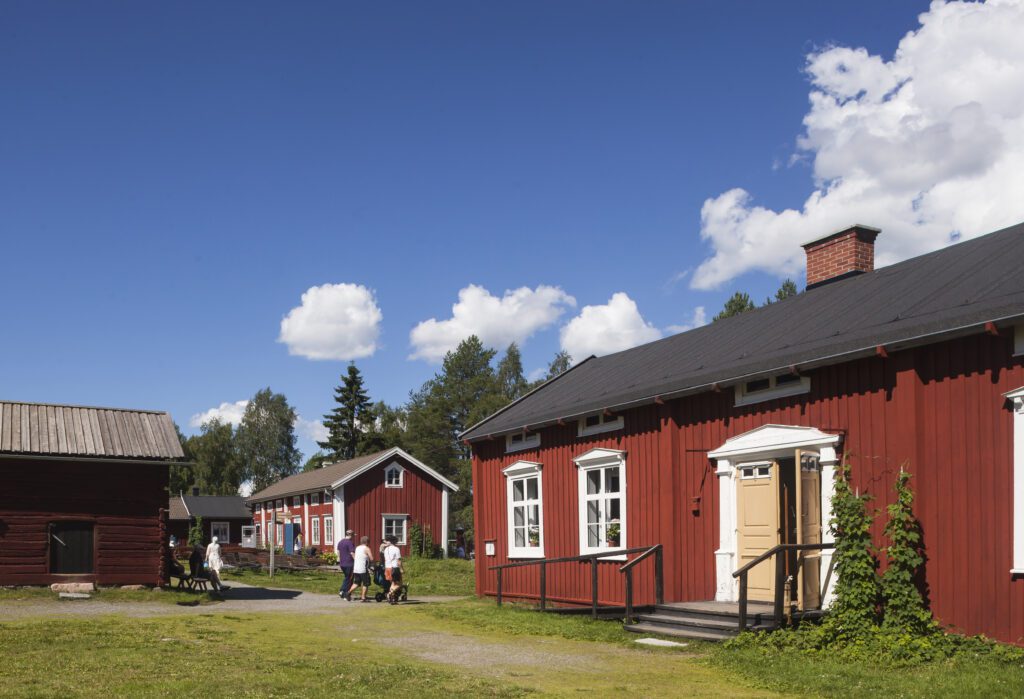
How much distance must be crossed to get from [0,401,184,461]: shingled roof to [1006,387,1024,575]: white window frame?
59.1 ft

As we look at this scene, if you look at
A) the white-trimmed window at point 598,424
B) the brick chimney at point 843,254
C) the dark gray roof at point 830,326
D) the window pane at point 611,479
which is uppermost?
the brick chimney at point 843,254

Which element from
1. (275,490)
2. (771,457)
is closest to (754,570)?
(771,457)

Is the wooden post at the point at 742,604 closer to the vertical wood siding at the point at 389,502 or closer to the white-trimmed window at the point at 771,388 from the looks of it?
the white-trimmed window at the point at 771,388

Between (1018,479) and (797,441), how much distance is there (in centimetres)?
344

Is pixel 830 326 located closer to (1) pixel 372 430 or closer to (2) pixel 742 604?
(2) pixel 742 604

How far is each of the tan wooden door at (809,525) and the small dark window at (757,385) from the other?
1.53 m

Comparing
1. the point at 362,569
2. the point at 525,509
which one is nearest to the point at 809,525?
the point at 525,509

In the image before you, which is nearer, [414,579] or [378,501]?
[414,579]

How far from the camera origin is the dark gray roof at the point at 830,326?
1262cm

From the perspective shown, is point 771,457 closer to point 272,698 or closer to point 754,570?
point 754,570

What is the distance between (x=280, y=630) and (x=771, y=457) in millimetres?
8070

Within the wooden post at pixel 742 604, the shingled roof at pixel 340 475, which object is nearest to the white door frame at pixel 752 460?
the wooden post at pixel 742 604

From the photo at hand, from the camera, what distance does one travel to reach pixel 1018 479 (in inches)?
456

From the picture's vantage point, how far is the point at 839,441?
14.0 meters
